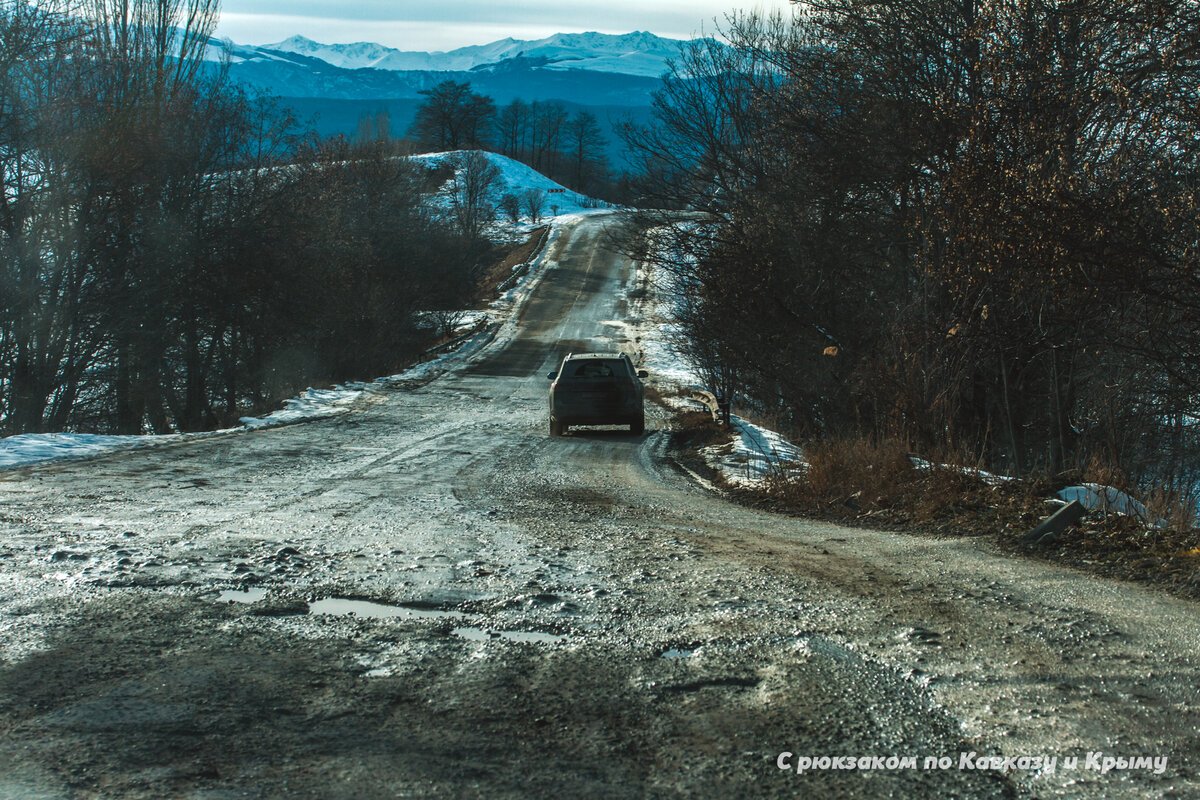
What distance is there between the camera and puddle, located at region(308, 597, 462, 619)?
5000mm

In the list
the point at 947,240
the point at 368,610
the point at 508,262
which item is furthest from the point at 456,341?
the point at 368,610

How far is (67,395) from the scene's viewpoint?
20516mm

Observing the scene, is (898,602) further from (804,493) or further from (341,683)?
(804,493)

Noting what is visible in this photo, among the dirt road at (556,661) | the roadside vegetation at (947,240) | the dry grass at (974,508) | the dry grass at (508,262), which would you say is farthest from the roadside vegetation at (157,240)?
the dry grass at (508,262)

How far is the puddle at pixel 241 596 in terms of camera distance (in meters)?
5.18

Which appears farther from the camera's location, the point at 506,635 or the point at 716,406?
the point at 716,406

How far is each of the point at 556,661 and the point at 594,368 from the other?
14.6 metres

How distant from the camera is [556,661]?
428cm

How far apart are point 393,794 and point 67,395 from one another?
20767mm

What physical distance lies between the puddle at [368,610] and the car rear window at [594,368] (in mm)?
13329

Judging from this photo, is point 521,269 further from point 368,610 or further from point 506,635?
point 506,635

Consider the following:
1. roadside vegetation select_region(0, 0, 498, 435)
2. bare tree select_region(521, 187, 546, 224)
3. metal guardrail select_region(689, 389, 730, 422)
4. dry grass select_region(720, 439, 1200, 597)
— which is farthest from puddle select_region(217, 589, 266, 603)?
bare tree select_region(521, 187, 546, 224)

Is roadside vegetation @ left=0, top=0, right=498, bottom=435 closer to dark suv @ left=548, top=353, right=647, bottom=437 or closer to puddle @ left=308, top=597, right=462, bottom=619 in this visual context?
dark suv @ left=548, top=353, right=647, bottom=437

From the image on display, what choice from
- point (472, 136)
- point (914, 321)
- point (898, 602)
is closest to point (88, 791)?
point (898, 602)
